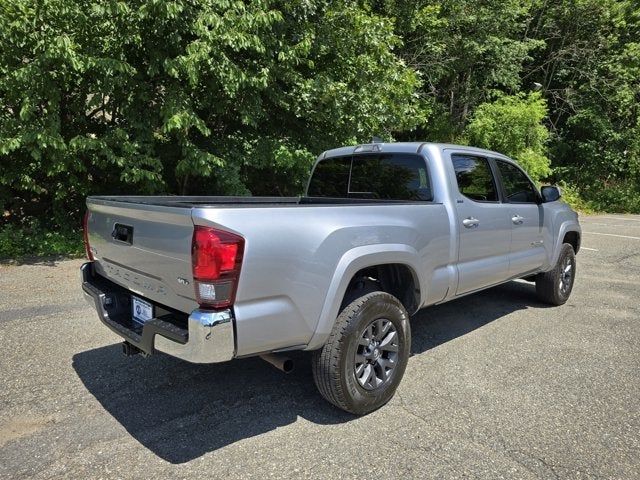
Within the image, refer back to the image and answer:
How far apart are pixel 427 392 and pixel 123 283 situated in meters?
2.30

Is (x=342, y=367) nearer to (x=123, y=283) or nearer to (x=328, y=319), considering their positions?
(x=328, y=319)

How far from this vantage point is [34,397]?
3.39 meters

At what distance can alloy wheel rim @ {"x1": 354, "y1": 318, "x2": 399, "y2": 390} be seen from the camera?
124 inches

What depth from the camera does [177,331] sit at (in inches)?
103

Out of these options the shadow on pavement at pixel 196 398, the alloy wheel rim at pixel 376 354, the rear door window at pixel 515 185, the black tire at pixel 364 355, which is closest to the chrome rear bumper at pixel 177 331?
the shadow on pavement at pixel 196 398

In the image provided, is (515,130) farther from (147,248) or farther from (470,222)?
(147,248)

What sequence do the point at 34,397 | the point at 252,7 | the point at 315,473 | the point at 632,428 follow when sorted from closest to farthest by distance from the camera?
the point at 315,473 < the point at 632,428 < the point at 34,397 < the point at 252,7

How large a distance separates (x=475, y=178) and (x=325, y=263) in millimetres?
2182

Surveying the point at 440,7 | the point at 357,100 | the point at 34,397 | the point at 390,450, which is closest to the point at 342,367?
the point at 390,450

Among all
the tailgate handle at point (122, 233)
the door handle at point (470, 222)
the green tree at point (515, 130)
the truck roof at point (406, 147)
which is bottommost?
the tailgate handle at point (122, 233)

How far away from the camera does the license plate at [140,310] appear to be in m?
3.01

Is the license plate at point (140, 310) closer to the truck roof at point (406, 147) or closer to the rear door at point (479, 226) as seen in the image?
the truck roof at point (406, 147)

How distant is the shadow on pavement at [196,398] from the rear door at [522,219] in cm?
128

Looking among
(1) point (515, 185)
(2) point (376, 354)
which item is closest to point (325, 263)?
(2) point (376, 354)
